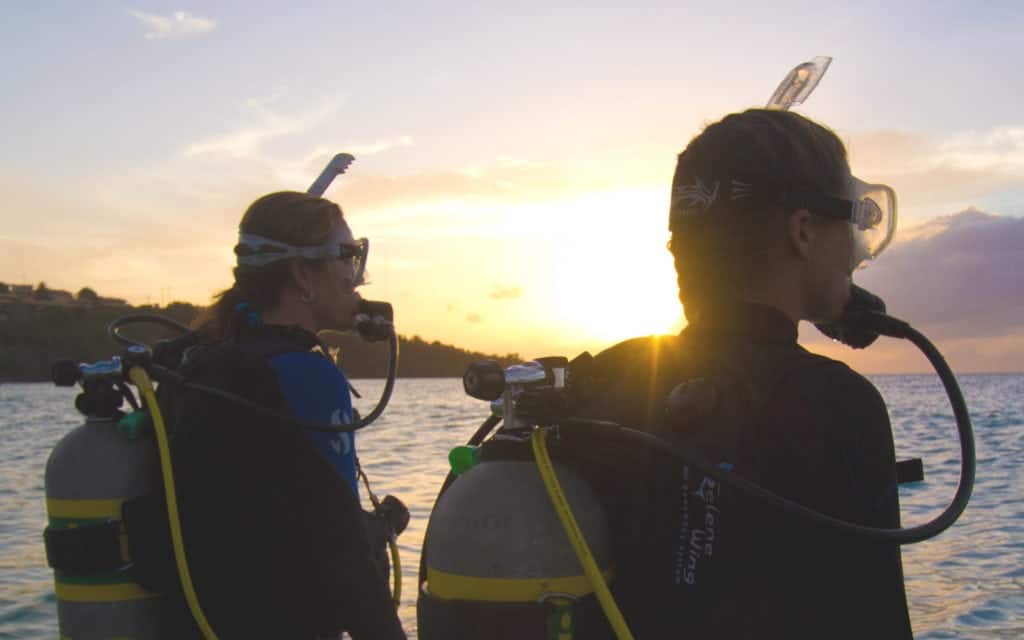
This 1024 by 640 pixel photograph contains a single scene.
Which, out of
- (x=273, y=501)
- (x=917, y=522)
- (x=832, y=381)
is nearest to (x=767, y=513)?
(x=832, y=381)

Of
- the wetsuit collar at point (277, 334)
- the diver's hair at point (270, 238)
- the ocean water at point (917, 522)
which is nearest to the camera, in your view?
the wetsuit collar at point (277, 334)

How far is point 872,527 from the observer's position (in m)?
1.48

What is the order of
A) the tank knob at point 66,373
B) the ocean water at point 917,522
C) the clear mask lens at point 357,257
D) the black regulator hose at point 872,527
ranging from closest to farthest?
the black regulator hose at point 872,527 → the tank knob at point 66,373 → the clear mask lens at point 357,257 → the ocean water at point 917,522

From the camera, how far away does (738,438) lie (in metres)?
1.57

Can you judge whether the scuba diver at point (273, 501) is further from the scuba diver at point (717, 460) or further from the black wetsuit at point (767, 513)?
the black wetsuit at point (767, 513)

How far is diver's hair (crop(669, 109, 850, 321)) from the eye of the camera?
5.79ft

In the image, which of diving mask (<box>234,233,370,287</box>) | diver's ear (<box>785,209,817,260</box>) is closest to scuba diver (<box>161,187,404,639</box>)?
diving mask (<box>234,233,370,287</box>)

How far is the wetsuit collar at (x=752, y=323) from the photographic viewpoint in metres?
1.70

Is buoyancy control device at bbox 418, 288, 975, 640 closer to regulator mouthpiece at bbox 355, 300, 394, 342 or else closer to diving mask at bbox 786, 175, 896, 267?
diving mask at bbox 786, 175, 896, 267

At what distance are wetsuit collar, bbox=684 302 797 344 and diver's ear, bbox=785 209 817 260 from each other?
139 millimetres

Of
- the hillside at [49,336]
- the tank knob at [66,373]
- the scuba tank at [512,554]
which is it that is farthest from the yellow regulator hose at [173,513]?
the hillside at [49,336]

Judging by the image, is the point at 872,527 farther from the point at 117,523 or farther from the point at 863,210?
the point at 117,523

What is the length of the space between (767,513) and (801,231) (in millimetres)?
547

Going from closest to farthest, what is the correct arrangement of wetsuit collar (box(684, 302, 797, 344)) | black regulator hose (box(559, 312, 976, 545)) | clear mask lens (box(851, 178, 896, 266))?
black regulator hose (box(559, 312, 976, 545))
wetsuit collar (box(684, 302, 797, 344))
clear mask lens (box(851, 178, 896, 266))
